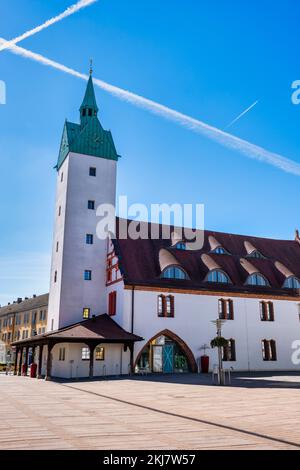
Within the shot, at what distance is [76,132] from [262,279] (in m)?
23.2

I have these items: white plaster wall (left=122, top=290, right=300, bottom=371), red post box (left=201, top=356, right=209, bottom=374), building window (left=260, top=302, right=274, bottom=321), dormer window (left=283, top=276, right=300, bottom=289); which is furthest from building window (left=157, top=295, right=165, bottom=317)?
dormer window (left=283, top=276, right=300, bottom=289)

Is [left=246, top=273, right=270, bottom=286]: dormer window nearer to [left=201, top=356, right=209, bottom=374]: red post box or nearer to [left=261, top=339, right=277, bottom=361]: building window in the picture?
[left=261, top=339, right=277, bottom=361]: building window

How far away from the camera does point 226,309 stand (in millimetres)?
38844

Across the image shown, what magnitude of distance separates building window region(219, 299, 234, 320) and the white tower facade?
34.5ft

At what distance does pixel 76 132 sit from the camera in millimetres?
42625

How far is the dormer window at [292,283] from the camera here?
4259 centimetres

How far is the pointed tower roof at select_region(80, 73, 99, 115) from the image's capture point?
44.9 m

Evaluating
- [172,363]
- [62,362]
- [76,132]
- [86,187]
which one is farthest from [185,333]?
[76,132]

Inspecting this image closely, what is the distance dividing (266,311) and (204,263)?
7.36m

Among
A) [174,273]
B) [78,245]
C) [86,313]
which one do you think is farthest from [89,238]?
[174,273]

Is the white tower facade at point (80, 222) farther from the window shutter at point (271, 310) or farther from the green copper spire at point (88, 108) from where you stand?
the window shutter at point (271, 310)

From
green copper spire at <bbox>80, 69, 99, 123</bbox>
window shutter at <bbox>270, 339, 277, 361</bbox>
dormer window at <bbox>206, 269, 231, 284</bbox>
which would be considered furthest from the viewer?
green copper spire at <bbox>80, 69, 99, 123</bbox>

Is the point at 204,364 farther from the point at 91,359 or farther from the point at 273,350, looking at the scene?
the point at 91,359

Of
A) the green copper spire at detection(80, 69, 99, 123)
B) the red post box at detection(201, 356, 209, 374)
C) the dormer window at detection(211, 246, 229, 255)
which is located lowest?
the red post box at detection(201, 356, 209, 374)
